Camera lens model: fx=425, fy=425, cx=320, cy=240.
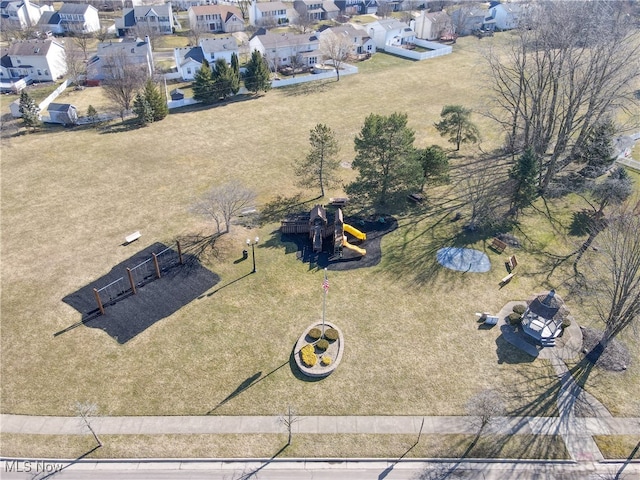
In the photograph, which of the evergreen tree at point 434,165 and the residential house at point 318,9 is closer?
the evergreen tree at point 434,165

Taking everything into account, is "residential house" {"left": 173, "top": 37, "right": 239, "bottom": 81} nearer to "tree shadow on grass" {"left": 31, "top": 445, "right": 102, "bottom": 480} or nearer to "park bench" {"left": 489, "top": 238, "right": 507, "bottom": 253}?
"park bench" {"left": 489, "top": 238, "right": 507, "bottom": 253}

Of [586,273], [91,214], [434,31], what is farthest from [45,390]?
[434,31]

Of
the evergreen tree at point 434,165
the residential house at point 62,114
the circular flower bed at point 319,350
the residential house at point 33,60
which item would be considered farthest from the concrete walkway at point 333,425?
the residential house at point 33,60

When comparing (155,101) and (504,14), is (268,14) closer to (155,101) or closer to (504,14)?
(504,14)

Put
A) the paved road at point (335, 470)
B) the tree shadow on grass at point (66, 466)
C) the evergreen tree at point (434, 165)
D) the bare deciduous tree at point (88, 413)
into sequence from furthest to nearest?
the evergreen tree at point (434, 165), the bare deciduous tree at point (88, 413), the paved road at point (335, 470), the tree shadow on grass at point (66, 466)

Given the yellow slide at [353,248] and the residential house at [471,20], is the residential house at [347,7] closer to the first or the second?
the residential house at [471,20]

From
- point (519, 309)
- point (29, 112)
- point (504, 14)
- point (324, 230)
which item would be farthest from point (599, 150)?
point (504, 14)

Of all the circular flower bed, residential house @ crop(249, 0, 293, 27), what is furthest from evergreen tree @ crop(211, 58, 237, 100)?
the circular flower bed
